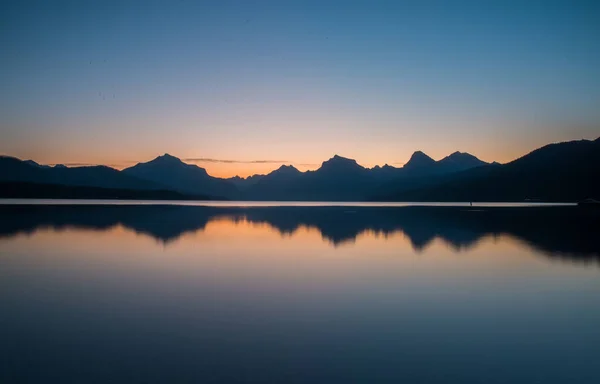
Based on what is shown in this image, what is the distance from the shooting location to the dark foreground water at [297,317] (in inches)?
446

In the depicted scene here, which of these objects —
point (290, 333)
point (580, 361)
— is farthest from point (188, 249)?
point (580, 361)

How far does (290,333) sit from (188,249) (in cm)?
2435

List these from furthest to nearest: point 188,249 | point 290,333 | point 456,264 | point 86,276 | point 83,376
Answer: point 188,249, point 456,264, point 86,276, point 290,333, point 83,376

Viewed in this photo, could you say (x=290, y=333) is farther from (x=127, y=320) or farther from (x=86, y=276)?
(x=86, y=276)

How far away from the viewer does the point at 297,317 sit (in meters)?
16.6

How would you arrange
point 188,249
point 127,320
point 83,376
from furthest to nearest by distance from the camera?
1. point 188,249
2. point 127,320
3. point 83,376

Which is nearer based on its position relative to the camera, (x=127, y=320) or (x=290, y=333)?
(x=290, y=333)

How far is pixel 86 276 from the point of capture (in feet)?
80.5

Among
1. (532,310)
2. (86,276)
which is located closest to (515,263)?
(532,310)

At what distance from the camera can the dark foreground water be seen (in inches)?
446

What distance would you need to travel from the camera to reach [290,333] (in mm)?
14461

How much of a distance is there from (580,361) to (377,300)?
27.8 ft

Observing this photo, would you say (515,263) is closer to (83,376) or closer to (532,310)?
(532,310)

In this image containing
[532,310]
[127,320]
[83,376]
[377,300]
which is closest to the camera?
[83,376]
